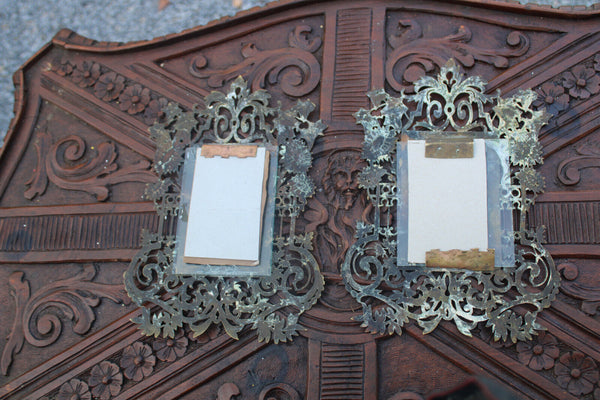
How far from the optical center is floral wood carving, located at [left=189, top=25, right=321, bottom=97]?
2.10 m

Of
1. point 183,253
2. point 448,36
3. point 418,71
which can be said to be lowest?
point 183,253

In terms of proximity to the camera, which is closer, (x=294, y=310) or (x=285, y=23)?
(x=294, y=310)

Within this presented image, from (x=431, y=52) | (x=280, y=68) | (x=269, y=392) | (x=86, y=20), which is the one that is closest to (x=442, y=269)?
(x=269, y=392)

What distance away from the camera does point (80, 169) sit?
2180 mm

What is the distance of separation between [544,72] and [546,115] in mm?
173

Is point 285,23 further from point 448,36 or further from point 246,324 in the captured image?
point 246,324

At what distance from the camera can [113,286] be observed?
6.65 feet

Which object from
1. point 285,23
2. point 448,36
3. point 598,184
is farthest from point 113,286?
point 598,184

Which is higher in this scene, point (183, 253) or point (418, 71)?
point (418, 71)

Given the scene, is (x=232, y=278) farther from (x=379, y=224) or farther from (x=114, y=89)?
(x=114, y=89)

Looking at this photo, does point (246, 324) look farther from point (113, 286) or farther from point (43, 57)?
A: point (43, 57)

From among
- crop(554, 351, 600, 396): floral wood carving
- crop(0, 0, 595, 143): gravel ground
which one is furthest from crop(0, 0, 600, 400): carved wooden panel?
crop(0, 0, 595, 143): gravel ground

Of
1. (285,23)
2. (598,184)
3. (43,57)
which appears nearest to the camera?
(598,184)

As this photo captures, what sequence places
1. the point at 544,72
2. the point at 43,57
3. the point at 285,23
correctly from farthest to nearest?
1. the point at 43,57
2. the point at 285,23
3. the point at 544,72
